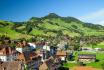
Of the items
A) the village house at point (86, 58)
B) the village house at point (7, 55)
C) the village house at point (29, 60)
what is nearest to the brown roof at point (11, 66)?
the village house at point (29, 60)

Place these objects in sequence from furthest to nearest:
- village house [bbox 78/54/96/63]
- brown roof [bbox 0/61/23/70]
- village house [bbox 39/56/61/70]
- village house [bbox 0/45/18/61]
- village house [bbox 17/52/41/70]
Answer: village house [bbox 78/54/96/63]
village house [bbox 0/45/18/61]
village house [bbox 39/56/61/70]
village house [bbox 17/52/41/70]
brown roof [bbox 0/61/23/70]

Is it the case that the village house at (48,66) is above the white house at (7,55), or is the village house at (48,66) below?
below

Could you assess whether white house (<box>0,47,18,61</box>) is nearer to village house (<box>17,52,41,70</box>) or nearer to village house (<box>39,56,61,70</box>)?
village house (<box>17,52,41,70</box>)

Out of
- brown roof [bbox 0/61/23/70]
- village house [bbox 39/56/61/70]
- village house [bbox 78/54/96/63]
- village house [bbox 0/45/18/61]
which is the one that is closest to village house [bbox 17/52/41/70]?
village house [bbox 39/56/61/70]

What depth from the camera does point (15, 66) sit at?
88.8 m

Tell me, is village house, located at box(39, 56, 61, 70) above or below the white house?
below

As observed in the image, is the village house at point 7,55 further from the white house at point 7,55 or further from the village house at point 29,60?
the village house at point 29,60

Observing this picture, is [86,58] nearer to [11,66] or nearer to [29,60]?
[29,60]

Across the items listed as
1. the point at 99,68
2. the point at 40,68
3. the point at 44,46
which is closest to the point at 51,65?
the point at 40,68

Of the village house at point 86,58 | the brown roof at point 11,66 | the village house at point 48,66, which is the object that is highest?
the brown roof at point 11,66

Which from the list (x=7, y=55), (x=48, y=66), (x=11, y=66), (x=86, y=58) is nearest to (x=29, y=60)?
(x=48, y=66)

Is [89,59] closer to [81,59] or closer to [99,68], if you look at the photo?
[81,59]

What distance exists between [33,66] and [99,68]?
2919 cm

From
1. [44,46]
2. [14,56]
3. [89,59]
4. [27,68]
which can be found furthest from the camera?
[44,46]
